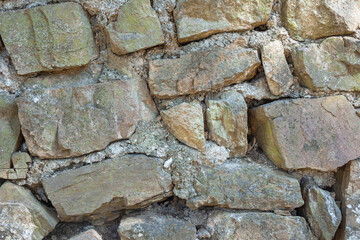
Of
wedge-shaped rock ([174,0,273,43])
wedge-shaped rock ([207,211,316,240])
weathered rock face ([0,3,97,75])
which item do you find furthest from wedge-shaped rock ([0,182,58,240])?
wedge-shaped rock ([174,0,273,43])

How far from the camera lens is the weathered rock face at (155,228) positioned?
1.04 m

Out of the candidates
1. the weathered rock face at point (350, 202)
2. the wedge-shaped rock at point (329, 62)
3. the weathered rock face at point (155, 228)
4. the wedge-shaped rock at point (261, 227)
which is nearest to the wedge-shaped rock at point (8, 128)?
the weathered rock face at point (155, 228)

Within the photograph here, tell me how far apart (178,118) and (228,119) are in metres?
0.19

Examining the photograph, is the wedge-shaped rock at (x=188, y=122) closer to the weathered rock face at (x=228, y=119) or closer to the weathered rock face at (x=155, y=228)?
the weathered rock face at (x=228, y=119)

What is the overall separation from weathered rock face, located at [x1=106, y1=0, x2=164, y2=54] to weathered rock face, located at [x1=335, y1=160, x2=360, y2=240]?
912 millimetres

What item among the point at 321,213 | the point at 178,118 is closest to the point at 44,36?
the point at 178,118

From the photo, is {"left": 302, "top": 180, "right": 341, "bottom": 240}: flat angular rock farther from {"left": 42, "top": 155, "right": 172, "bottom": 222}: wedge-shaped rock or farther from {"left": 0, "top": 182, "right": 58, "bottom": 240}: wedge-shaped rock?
{"left": 0, "top": 182, "right": 58, "bottom": 240}: wedge-shaped rock

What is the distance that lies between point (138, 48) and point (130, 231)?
0.67 meters

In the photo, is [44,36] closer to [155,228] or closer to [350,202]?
[155,228]

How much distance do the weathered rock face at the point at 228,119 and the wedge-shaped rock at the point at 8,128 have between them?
0.71 m

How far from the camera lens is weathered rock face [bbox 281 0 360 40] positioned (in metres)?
1.13

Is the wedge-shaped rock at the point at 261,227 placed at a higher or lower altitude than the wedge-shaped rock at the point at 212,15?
lower

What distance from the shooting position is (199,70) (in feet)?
3.56

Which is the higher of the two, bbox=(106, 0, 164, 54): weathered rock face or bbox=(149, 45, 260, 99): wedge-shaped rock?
bbox=(106, 0, 164, 54): weathered rock face
